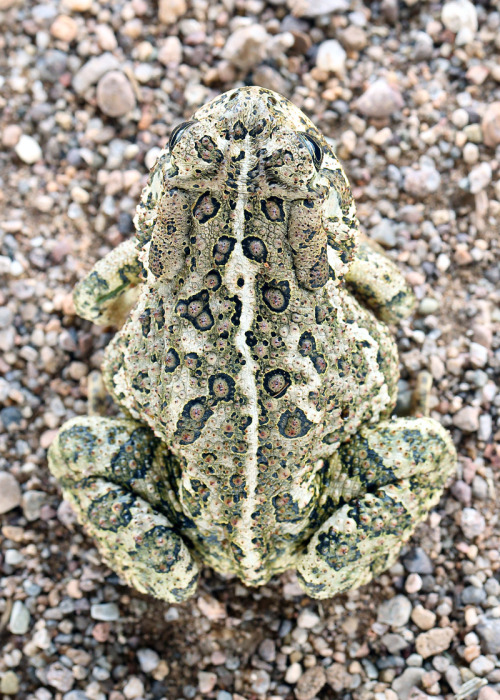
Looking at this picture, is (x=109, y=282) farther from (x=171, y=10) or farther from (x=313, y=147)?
(x=171, y=10)

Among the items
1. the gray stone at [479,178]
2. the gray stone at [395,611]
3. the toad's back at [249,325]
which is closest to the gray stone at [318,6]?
the gray stone at [479,178]

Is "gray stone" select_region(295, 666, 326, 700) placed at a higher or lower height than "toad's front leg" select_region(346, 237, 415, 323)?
lower

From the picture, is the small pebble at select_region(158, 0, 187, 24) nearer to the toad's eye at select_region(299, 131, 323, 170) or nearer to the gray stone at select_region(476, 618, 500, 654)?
the toad's eye at select_region(299, 131, 323, 170)

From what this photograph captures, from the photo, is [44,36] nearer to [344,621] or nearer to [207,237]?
[207,237]

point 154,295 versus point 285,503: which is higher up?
point 154,295

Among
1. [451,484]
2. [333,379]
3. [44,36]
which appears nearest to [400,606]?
[451,484]

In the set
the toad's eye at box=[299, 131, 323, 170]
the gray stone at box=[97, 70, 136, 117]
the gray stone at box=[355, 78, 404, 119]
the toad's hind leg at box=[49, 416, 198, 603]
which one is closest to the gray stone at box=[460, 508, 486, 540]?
the toad's hind leg at box=[49, 416, 198, 603]

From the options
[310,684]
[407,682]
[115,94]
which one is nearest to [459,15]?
[115,94]
